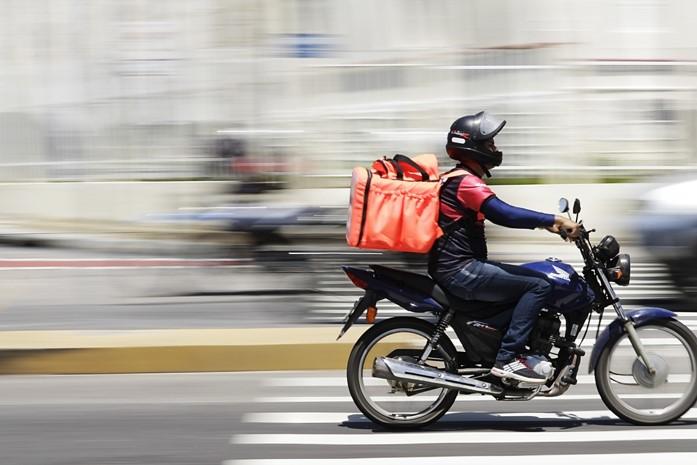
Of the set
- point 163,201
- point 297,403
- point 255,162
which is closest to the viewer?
point 297,403

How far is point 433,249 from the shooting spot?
265 inches

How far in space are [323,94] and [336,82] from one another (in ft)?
1.03

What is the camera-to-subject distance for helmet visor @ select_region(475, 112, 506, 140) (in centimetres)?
666

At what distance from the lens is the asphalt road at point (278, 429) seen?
6344 mm

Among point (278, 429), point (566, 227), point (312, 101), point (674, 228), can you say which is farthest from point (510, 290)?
point (312, 101)

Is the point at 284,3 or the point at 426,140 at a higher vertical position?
the point at 284,3

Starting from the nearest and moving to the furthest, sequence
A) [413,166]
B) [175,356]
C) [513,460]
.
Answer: [513,460], [413,166], [175,356]

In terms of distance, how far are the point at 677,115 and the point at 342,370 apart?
14.0 m

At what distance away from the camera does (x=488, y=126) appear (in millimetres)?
6691

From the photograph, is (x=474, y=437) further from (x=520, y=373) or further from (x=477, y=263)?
(x=477, y=263)

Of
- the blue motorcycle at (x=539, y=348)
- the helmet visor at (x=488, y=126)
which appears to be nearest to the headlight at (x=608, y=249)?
the blue motorcycle at (x=539, y=348)

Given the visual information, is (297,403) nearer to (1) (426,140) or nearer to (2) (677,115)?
(1) (426,140)

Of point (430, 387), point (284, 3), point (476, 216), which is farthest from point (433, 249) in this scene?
point (284, 3)

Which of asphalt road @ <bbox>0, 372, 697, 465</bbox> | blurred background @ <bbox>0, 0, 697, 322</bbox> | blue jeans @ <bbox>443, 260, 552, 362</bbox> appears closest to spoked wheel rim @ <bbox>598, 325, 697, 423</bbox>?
asphalt road @ <bbox>0, 372, 697, 465</bbox>
